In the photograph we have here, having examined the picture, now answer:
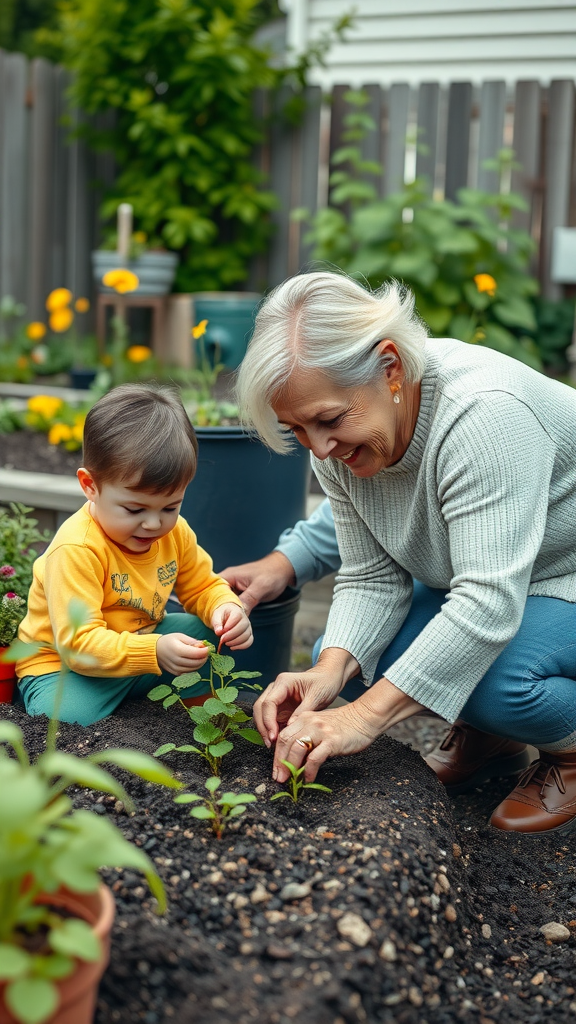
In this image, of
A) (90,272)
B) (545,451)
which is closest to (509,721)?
(545,451)

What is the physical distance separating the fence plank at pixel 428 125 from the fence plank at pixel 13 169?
85.2 inches

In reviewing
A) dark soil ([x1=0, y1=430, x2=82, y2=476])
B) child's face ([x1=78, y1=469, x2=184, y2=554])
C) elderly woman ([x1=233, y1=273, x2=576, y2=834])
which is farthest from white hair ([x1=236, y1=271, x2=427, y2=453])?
dark soil ([x1=0, y1=430, x2=82, y2=476])

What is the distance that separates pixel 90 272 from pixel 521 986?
4.95 m

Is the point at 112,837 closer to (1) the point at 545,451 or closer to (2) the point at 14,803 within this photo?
(2) the point at 14,803

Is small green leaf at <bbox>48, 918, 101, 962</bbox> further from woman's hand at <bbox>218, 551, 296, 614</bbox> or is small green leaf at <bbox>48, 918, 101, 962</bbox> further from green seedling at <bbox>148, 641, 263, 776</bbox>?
woman's hand at <bbox>218, 551, 296, 614</bbox>

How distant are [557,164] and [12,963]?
514 centimetres

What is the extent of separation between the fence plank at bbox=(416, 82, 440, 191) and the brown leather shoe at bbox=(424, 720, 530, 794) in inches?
150

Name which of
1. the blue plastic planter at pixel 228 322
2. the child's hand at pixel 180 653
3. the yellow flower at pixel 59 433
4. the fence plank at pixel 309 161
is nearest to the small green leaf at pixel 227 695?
the child's hand at pixel 180 653

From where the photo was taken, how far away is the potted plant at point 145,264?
16.3ft

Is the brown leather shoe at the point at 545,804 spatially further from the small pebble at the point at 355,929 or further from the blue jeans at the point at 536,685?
the small pebble at the point at 355,929

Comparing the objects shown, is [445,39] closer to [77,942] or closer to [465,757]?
[465,757]

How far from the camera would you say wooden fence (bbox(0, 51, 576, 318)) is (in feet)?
17.0

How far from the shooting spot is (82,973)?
0.99 metres

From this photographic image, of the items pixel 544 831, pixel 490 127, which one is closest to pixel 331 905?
pixel 544 831
